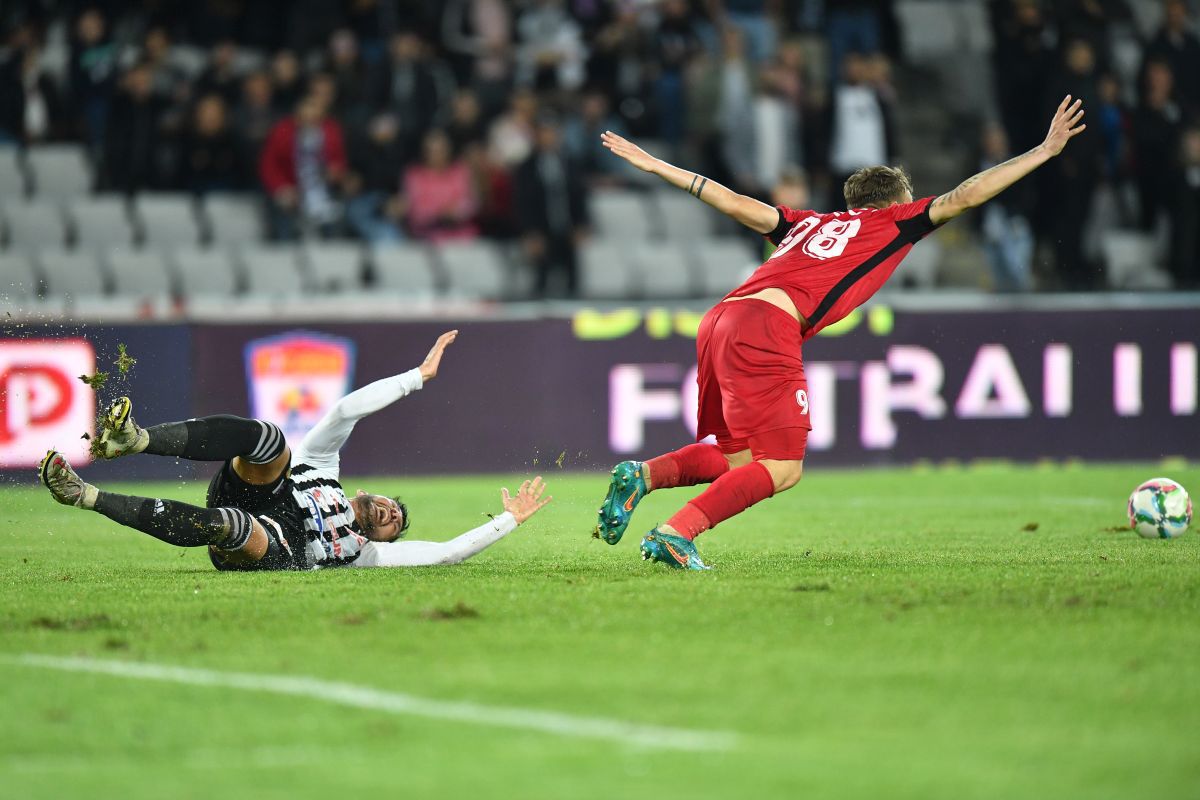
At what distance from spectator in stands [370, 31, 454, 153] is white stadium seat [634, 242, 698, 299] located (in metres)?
2.33

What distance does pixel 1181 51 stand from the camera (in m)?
19.1

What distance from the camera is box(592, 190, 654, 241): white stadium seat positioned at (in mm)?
17656

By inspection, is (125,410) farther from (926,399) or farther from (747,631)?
(926,399)

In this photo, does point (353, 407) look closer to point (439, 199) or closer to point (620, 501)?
point (620, 501)

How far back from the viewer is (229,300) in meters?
14.8

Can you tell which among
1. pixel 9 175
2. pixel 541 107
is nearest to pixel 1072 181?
pixel 541 107

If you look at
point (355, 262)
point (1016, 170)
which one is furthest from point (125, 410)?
point (355, 262)

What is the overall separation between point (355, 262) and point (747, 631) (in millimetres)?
10493

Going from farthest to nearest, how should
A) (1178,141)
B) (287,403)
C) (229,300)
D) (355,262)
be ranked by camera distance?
1. (1178,141)
2. (355,262)
3. (229,300)
4. (287,403)

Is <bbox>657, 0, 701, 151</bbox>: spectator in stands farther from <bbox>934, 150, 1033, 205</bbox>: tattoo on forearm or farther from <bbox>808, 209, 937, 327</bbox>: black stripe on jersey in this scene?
<bbox>934, 150, 1033, 205</bbox>: tattoo on forearm

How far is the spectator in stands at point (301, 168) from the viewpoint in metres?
16.0

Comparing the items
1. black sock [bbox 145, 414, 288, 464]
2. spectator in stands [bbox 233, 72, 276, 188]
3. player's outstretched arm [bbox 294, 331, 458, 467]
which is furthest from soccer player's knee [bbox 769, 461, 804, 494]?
spectator in stands [bbox 233, 72, 276, 188]

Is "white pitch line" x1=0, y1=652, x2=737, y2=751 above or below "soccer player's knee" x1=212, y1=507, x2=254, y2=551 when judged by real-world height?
below

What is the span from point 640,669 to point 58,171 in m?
12.1
